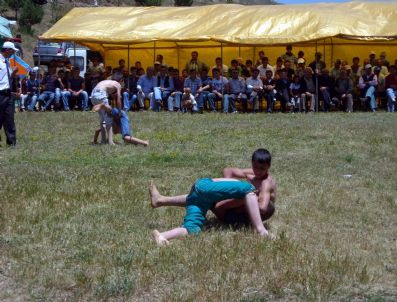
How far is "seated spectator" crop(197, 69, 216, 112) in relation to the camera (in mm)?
22438

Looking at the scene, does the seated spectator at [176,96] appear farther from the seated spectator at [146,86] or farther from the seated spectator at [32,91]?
the seated spectator at [32,91]

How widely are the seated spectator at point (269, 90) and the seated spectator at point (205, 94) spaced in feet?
4.98

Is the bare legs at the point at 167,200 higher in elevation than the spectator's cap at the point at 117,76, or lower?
lower

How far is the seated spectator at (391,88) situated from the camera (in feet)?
71.6

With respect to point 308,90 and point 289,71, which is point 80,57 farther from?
point 308,90

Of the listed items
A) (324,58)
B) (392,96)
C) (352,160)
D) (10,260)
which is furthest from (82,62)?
(10,260)

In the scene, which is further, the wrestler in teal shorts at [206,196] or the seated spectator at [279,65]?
the seated spectator at [279,65]

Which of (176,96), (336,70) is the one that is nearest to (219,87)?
(176,96)

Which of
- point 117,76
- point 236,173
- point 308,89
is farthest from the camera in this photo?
point 308,89

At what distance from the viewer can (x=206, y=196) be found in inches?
282

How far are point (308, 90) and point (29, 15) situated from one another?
3927cm

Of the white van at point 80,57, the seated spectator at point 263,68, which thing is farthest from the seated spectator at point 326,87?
the white van at point 80,57

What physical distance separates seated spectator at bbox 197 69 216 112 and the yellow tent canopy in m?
1.11

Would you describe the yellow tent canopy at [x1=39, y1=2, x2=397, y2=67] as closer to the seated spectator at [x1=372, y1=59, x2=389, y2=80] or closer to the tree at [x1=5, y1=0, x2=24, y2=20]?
the seated spectator at [x1=372, y1=59, x2=389, y2=80]
